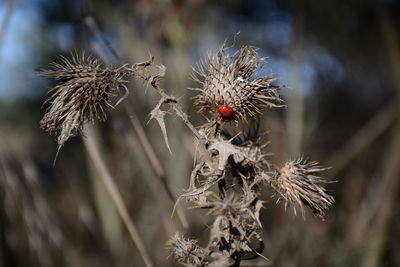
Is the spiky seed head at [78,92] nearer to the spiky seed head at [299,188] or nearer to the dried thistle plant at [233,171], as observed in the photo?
the dried thistle plant at [233,171]

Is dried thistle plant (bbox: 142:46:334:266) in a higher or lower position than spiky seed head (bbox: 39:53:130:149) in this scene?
lower

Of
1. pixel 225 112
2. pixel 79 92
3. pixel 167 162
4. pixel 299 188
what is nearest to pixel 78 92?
pixel 79 92

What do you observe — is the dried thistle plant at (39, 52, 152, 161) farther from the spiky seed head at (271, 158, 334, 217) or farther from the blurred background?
the spiky seed head at (271, 158, 334, 217)

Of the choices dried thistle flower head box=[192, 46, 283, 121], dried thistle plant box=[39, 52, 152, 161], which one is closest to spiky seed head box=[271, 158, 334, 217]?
dried thistle flower head box=[192, 46, 283, 121]

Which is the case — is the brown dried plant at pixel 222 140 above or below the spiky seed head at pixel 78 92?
below

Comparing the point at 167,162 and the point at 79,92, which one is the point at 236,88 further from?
the point at 167,162

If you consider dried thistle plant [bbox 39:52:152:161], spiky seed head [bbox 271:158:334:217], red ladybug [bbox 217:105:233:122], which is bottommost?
spiky seed head [bbox 271:158:334:217]

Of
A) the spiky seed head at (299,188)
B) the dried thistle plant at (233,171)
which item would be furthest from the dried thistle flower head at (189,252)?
the spiky seed head at (299,188)

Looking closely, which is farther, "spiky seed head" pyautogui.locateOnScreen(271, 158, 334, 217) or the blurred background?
the blurred background
